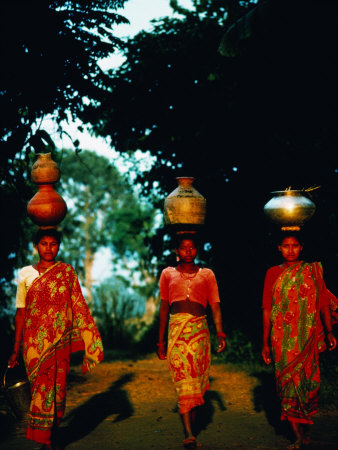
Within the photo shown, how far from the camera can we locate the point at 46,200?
217 inches

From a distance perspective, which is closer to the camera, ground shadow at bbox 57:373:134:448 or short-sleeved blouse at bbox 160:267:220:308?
short-sleeved blouse at bbox 160:267:220:308

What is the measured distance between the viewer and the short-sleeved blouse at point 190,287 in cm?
566

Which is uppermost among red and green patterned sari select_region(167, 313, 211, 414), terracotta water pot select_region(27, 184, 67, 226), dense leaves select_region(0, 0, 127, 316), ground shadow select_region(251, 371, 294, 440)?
dense leaves select_region(0, 0, 127, 316)

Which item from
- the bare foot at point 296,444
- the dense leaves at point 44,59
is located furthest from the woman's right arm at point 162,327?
the dense leaves at point 44,59

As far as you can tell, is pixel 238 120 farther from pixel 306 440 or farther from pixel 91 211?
pixel 91 211

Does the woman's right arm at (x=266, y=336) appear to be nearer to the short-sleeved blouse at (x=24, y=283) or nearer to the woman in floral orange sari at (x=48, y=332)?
the woman in floral orange sari at (x=48, y=332)

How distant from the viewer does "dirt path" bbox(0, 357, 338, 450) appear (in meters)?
5.59

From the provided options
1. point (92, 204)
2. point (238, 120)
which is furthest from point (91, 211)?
point (238, 120)

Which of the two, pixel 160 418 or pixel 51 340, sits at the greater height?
pixel 51 340

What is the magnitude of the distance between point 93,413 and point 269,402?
2258 mm

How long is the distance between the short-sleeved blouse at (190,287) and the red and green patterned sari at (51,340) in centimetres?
85

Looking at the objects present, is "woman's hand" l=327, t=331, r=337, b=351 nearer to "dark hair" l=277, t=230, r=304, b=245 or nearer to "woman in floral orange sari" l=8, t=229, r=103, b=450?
"dark hair" l=277, t=230, r=304, b=245

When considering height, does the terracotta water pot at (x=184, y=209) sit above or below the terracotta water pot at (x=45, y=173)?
below

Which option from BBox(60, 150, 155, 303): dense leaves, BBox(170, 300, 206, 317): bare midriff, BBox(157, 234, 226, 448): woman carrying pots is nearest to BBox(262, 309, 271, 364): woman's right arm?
BBox(157, 234, 226, 448): woman carrying pots
